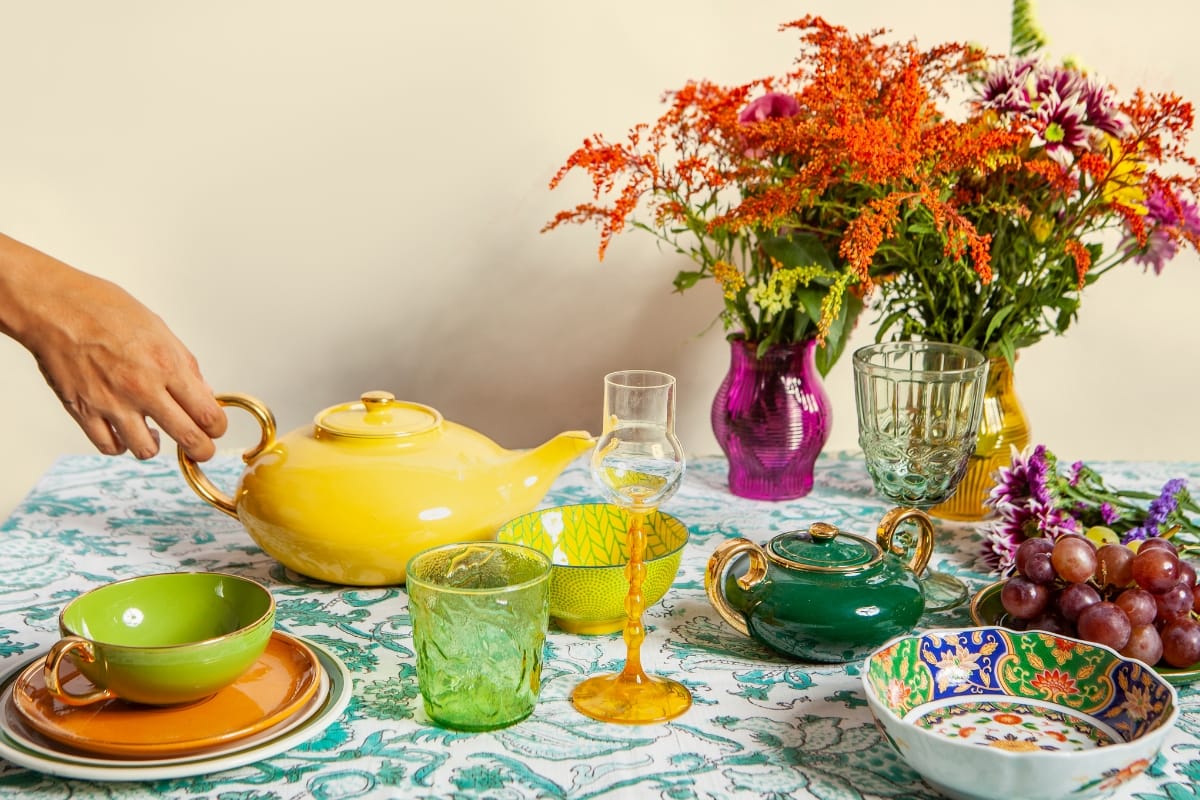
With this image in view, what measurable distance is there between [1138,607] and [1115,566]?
48 millimetres

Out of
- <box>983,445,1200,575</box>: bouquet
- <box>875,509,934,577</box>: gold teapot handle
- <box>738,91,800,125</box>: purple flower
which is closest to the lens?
<box>875,509,934,577</box>: gold teapot handle

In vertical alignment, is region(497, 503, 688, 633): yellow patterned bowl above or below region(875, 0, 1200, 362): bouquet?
below

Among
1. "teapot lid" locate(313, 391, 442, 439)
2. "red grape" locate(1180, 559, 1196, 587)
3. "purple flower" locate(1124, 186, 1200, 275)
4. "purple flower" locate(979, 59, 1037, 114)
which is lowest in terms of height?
"red grape" locate(1180, 559, 1196, 587)

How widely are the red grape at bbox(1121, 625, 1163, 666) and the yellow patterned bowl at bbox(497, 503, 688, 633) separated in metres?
0.37

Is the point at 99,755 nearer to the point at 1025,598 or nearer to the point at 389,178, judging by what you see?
the point at 1025,598

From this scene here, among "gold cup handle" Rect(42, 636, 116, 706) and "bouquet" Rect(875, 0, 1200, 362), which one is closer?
"gold cup handle" Rect(42, 636, 116, 706)

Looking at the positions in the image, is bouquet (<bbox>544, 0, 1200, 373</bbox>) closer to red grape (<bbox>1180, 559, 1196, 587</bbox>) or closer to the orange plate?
red grape (<bbox>1180, 559, 1196, 587</bbox>)

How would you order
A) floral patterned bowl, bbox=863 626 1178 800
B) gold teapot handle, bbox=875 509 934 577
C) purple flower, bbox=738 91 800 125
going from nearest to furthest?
floral patterned bowl, bbox=863 626 1178 800 < gold teapot handle, bbox=875 509 934 577 < purple flower, bbox=738 91 800 125

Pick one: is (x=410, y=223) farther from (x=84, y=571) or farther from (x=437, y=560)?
(x=437, y=560)

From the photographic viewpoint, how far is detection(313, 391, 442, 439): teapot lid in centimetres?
114

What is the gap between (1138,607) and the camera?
3.03 feet

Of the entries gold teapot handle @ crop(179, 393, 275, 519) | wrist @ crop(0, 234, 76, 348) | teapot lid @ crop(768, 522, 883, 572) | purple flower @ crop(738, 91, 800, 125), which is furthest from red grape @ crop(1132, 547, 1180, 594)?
wrist @ crop(0, 234, 76, 348)

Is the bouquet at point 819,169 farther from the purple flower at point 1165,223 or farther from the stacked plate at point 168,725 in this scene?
the stacked plate at point 168,725

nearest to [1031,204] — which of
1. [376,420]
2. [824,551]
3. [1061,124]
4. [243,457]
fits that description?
[1061,124]
